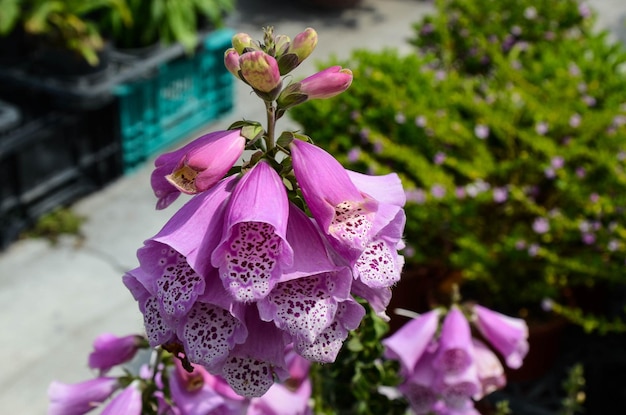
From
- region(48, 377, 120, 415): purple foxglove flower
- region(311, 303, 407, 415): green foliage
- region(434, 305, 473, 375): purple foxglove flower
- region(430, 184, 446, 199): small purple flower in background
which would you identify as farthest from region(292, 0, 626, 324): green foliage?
region(48, 377, 120, 415): purple foxglove flower

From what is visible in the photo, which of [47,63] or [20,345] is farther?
[47,63]

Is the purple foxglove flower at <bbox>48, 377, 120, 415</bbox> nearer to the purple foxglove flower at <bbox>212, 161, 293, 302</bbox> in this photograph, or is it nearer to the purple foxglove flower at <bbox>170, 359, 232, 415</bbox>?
the purple foxglove flower at <bbox>170, 359, 232, 415</bbox>

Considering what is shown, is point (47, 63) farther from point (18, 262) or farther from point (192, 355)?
point (192, 355)

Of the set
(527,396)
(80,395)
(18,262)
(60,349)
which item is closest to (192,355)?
(80,395)

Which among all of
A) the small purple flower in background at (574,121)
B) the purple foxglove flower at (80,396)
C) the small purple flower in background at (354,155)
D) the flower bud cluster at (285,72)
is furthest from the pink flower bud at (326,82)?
the small purple flower in background at (574,121)

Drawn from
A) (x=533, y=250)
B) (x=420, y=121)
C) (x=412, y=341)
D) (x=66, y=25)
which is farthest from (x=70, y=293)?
(x=412, y=341)

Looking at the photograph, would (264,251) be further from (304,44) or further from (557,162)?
(557,162)
